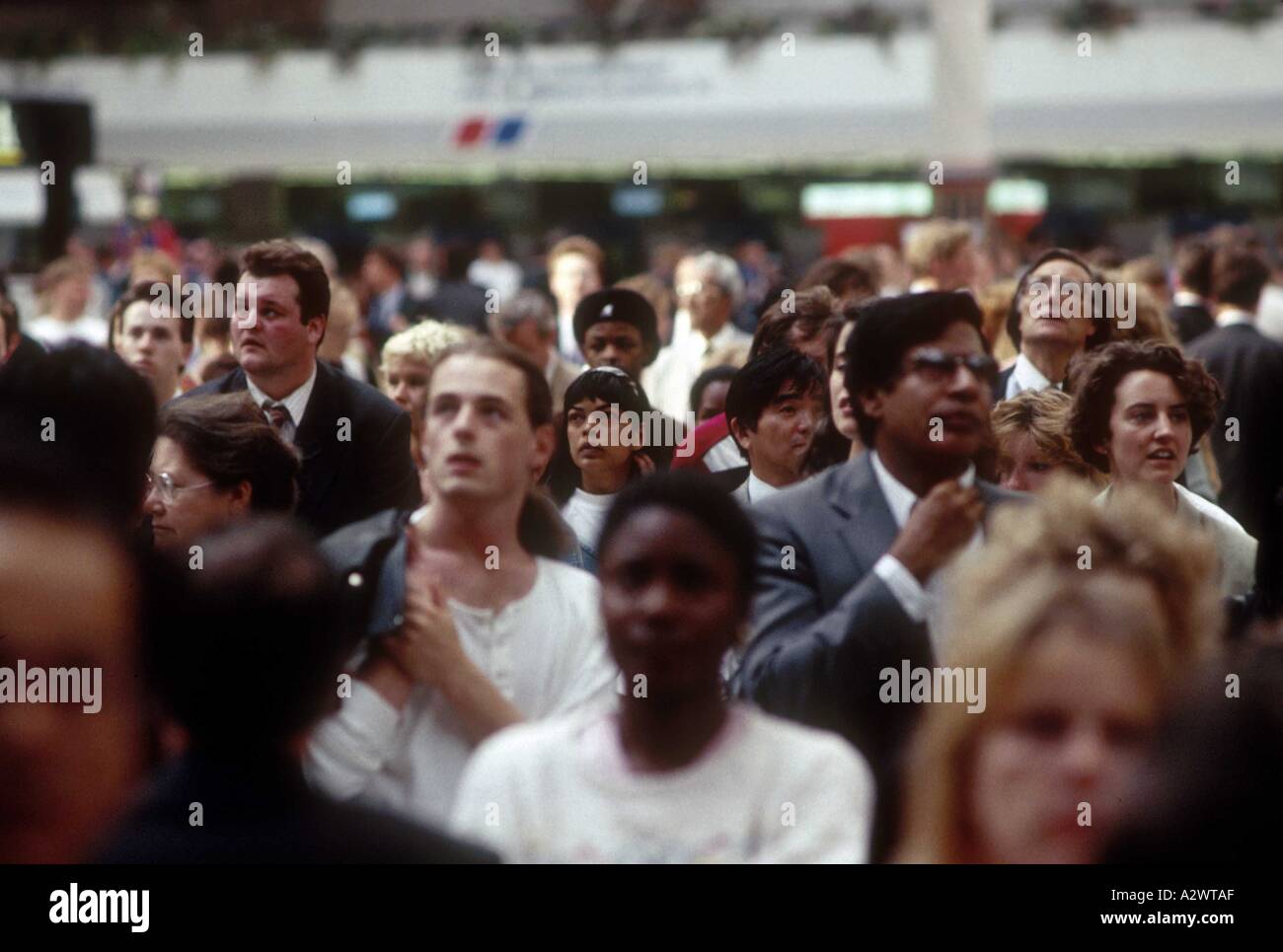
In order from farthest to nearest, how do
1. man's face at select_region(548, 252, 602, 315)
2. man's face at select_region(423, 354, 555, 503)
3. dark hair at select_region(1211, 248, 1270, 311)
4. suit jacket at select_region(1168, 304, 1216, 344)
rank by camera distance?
1. man's face at select_region(548, 252, 602, 315)
2. suit jacket at select_region(1168, 304, 1216, 344)
3. dark hair at select_region(1211, 248, 1270, 311)
4. man's face at select_region(423, 354, 555, 503)

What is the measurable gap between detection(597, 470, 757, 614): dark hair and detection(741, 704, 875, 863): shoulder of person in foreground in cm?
24

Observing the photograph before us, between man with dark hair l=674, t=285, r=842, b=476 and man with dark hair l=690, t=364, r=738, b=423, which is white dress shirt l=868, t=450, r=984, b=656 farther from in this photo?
man with dark hair l=690, t=364, r=738, b=423

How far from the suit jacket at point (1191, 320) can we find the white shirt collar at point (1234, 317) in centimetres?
22

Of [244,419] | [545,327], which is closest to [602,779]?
[244,419]

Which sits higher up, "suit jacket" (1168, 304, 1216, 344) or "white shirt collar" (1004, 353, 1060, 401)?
"suit jacket" (1168, 304, 1216, 344)

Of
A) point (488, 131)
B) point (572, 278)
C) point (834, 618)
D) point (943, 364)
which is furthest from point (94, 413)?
point (488, 131)

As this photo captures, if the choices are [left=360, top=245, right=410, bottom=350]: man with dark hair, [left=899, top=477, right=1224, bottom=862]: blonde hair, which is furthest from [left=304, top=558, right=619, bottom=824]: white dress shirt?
[left=360, top=245, right=410, bottom=350]: man with dark hair

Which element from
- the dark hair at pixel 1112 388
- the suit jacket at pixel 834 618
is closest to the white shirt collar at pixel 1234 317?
the dark hair at pixel 1112 388

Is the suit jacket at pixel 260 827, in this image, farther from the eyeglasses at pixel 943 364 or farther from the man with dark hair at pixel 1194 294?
the man with dark hair at pixel 1194 294

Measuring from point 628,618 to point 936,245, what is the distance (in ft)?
14.3

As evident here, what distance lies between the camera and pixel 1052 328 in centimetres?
469

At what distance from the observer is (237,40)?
794 inches

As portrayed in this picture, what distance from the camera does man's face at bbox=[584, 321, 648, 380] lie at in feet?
18.6
